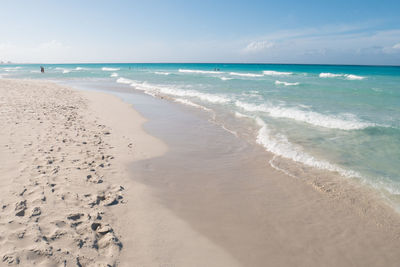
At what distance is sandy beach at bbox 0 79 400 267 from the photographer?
3152 millimetres

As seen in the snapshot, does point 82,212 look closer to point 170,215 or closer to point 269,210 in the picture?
point 170,215

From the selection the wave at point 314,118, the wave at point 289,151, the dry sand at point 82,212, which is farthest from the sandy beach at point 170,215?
the wave at point 314,118

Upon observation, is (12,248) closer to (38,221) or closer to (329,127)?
(38,221)

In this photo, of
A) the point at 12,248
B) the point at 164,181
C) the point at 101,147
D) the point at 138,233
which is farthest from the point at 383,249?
the point at 101,147

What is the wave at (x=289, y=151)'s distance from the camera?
5.98 meters

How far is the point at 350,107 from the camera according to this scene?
1401 centimetres

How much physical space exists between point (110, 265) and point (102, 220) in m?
0.94

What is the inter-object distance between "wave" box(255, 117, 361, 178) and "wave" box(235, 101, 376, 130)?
2.64m

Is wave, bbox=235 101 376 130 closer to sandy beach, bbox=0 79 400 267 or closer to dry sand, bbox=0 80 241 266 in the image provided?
sandy beach, bbox=0 79 400 267

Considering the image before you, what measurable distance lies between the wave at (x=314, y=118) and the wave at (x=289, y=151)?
2.64 m

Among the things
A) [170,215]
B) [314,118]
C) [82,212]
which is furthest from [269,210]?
[314,118]

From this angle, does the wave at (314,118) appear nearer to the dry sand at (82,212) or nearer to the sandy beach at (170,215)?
the sandy beach at (170,215)

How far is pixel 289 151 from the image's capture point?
7043 mm

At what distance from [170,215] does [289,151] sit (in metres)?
4.33
